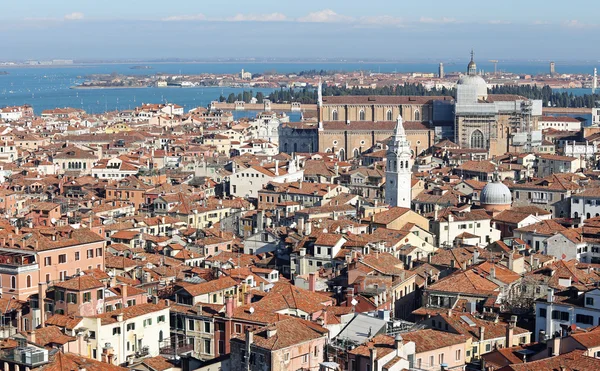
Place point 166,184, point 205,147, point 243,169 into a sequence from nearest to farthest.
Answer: point 166,184 → point 243,169 → point 205,147

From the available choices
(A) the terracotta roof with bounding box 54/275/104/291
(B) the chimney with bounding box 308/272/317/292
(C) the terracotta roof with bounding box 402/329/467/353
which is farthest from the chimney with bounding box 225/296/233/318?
(B) the chimney with bounding box 308/272/317/292

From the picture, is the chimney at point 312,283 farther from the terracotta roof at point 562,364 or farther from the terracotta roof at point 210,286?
the terracotta roof at point 562,364

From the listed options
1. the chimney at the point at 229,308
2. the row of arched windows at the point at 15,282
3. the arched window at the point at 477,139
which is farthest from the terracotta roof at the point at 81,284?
the arched window at the point at 477,139

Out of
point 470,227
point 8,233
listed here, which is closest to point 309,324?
point 8,233

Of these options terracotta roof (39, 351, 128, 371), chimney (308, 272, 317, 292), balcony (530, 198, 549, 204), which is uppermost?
terracotta roof (39, 351, 128, 371)

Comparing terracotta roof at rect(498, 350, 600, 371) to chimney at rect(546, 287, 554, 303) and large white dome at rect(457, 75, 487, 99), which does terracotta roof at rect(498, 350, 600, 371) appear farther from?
large white dome at rect(457, 75, 487, 99)

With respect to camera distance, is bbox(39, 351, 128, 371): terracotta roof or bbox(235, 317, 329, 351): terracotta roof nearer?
bbox(39, 351, 128, 371): terracotta roof

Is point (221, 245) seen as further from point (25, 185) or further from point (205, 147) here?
point (205, 147)

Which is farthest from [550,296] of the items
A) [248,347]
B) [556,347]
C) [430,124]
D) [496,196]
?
[430,124]
